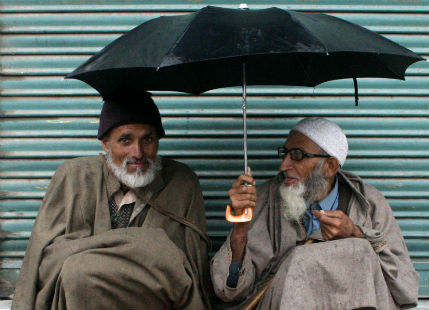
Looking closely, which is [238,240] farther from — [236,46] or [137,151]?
[236,46]

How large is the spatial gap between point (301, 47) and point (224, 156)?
6.22 feet

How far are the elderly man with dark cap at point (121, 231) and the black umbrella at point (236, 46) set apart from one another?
1.37ft

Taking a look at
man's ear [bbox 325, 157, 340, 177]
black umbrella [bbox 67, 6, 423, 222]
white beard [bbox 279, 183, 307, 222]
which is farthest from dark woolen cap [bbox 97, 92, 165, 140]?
man's ear [bbox 325, 157, 340, 177]

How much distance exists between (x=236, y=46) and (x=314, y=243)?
123 cm

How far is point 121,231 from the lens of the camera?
283 cm

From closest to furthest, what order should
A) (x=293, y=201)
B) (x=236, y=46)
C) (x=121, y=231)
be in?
(x=236, y=46) < (x=121, y=231) < (x=293, y=201)

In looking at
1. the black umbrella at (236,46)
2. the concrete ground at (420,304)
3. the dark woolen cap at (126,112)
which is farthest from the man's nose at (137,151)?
the concrete ground at (420,304)

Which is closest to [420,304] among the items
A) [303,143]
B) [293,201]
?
[293,201]

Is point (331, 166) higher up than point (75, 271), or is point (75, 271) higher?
point (331, 166)

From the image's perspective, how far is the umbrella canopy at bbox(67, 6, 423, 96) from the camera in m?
2.24

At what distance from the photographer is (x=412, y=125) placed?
4.02m

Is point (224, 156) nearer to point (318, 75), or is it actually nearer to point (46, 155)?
point (318, 75)

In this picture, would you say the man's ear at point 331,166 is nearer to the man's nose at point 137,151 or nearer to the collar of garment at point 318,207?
the collar of garment at point 318,207

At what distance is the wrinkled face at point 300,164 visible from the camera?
10.6ft
